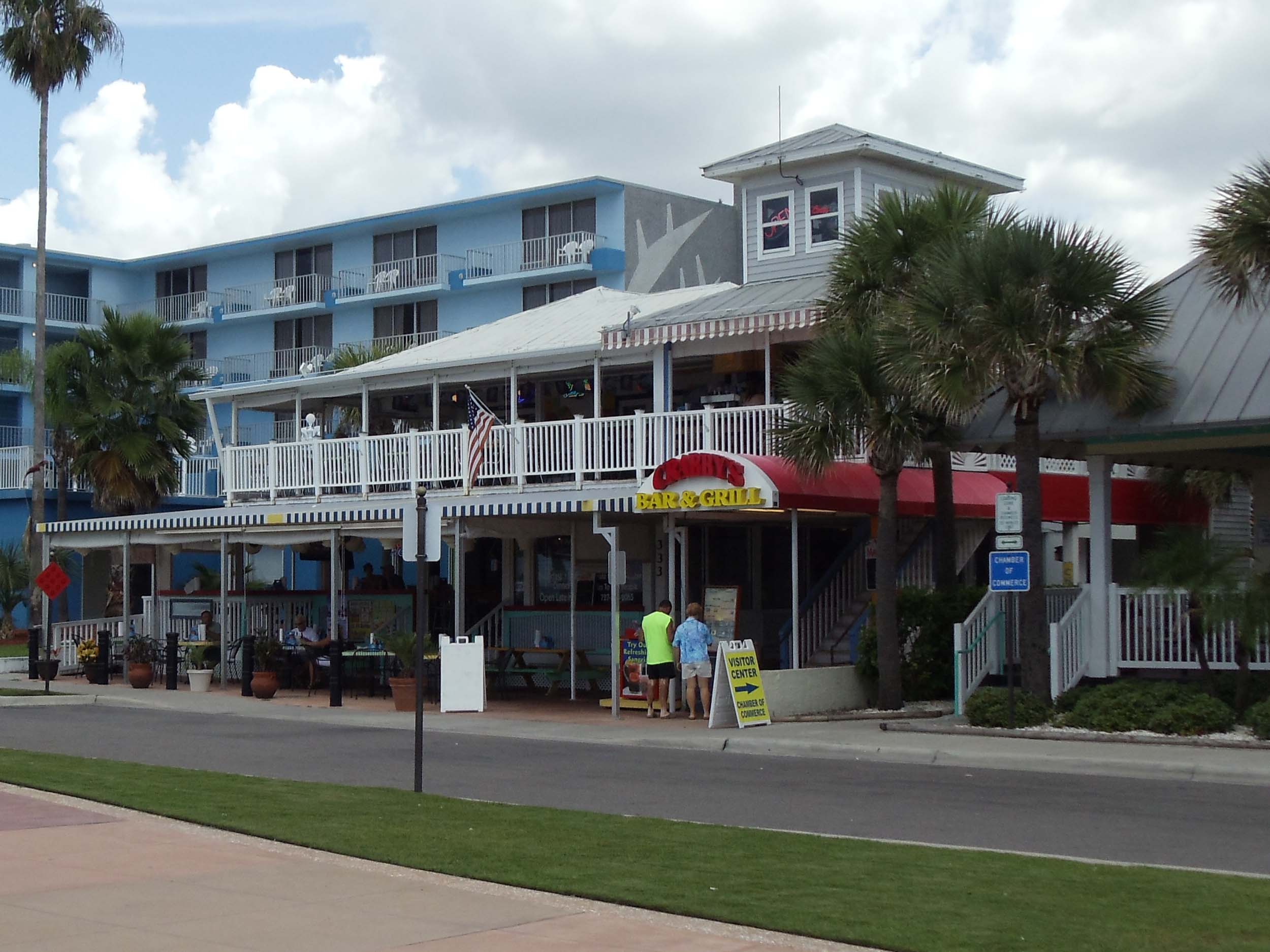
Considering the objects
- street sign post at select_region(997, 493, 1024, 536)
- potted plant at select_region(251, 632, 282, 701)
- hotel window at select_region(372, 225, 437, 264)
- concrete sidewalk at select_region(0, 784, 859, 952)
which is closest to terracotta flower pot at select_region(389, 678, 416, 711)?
potted plant at select_region(251, 632, 282, 701)

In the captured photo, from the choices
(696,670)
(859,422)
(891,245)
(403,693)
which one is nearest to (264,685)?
(403,693)

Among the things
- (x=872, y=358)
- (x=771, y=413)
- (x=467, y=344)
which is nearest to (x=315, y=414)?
(x=467, y=344)

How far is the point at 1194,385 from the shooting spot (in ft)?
61.8

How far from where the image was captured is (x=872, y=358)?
20.5 metres

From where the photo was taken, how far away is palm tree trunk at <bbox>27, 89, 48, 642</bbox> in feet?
119

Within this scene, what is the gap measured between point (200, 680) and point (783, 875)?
2163 cm

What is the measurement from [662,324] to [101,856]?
51.7ft

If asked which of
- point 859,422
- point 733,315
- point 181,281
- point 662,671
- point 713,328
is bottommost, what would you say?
point 662,671

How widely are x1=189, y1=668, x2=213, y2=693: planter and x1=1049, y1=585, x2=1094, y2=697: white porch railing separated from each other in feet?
52.2

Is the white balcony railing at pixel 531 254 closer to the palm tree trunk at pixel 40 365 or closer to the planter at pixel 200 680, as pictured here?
the palm tree trunk at pixel 40 365

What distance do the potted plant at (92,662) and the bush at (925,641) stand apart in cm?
1586

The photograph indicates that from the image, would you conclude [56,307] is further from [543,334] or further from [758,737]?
[758,737]

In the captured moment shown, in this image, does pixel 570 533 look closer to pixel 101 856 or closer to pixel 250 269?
pixel 101 856

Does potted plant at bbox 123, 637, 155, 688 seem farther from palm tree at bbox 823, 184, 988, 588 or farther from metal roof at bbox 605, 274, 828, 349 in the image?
palm tree at bbox 823, 184, 988, 588
